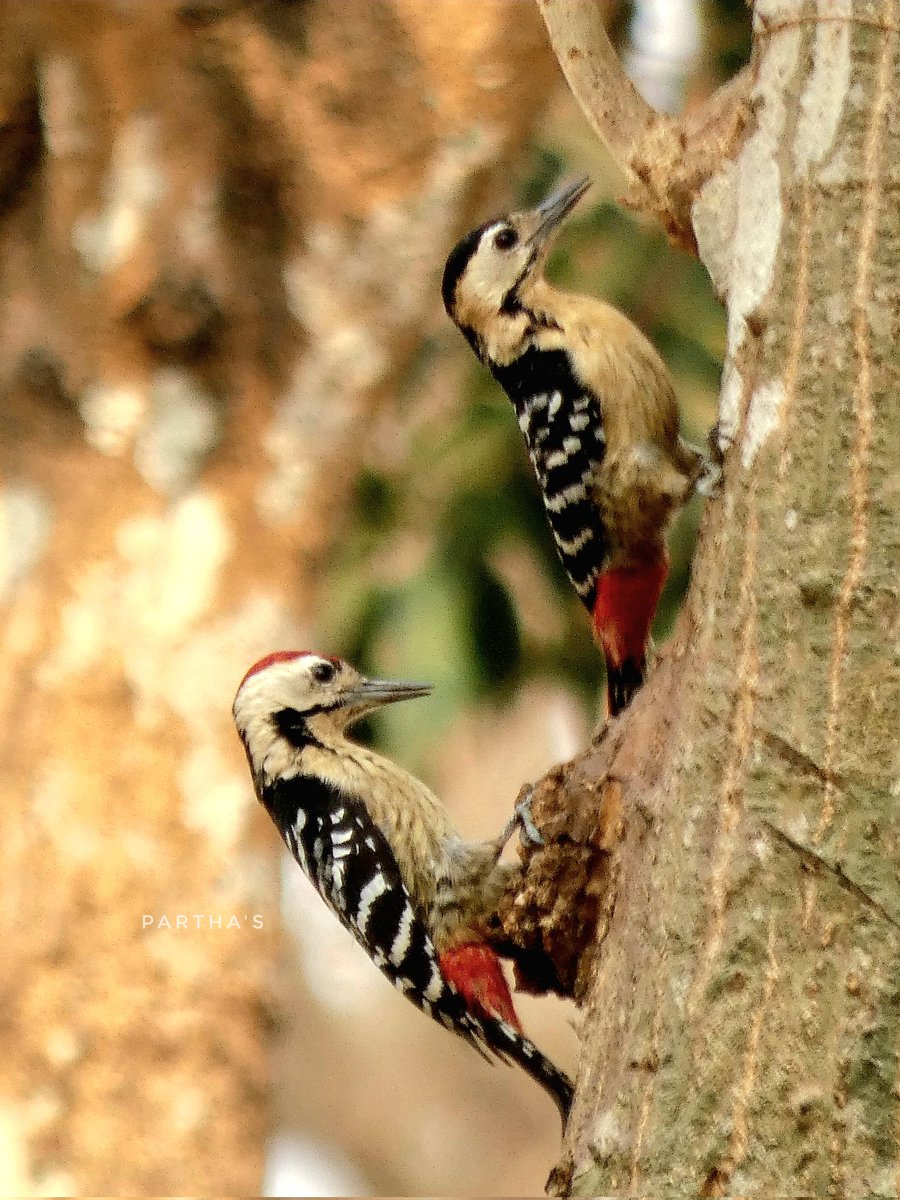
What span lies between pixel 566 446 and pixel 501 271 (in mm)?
248

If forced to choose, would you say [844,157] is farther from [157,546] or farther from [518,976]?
[157,546]

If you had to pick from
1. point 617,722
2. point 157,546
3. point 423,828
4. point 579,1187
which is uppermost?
point 157,546

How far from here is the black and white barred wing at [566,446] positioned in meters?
2.14

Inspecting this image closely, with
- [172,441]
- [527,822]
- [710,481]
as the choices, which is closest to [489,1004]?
[527,822]

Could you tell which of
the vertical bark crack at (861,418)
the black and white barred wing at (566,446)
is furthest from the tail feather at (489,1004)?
the vertical bark crack at (861,418)

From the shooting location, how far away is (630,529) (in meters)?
2.10

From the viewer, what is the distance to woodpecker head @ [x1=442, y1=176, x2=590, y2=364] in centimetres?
213

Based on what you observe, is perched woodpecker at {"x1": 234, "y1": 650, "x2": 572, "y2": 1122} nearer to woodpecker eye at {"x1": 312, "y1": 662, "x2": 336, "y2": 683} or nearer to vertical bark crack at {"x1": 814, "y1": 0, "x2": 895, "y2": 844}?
woodpecker eye at {"x1": 312, "y1": 662, "x2": 336, "y2": 683}

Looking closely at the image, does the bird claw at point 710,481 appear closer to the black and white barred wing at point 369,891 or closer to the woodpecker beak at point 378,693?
the woodpecker beak at point 378,693

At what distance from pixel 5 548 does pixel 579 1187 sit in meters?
1.79

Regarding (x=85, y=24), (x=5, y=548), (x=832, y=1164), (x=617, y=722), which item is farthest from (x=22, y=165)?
(x=832, y=1164)

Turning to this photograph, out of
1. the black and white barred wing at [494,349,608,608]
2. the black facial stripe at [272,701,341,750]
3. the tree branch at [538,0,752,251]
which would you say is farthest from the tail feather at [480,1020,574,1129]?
the tree branch at [538,0,752,251]

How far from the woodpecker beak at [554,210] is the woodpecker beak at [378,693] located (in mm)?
622

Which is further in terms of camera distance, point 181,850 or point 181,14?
point 181,14
